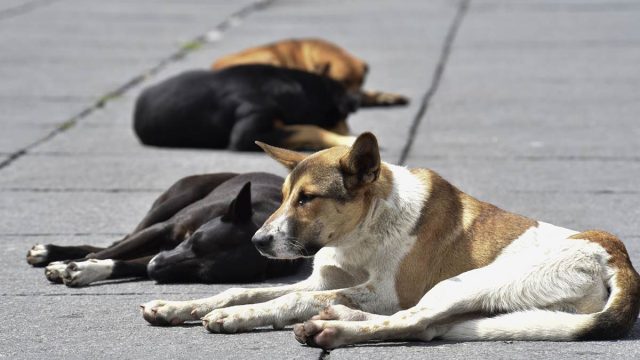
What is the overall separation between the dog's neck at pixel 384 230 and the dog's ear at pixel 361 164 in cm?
17

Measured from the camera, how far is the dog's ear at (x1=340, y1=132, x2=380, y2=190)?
5988 mm

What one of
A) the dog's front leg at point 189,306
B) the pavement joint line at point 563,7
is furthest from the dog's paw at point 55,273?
the pavement joint line at point 563,7

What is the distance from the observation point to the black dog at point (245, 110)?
435 inches

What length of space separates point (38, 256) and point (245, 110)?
12.5 ft

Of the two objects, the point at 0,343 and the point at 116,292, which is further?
the point at 116,292

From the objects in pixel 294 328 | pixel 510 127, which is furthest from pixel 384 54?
pixel 294 328

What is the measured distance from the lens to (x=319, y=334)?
5750 millimetres

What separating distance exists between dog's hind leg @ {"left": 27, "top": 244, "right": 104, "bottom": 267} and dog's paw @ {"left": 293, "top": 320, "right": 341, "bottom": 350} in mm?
2364

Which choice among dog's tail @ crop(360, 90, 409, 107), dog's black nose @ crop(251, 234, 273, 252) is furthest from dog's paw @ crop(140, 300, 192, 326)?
dog's tail @ crop(360, 90, 409, 107)

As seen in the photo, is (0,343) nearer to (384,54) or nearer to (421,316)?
(421,316)

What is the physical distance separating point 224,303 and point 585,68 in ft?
32.1

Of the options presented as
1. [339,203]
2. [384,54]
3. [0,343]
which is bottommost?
[384,54]

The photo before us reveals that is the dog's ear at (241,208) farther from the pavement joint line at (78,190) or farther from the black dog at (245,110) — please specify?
the black dog at (245,110)

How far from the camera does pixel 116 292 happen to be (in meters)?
7.13
